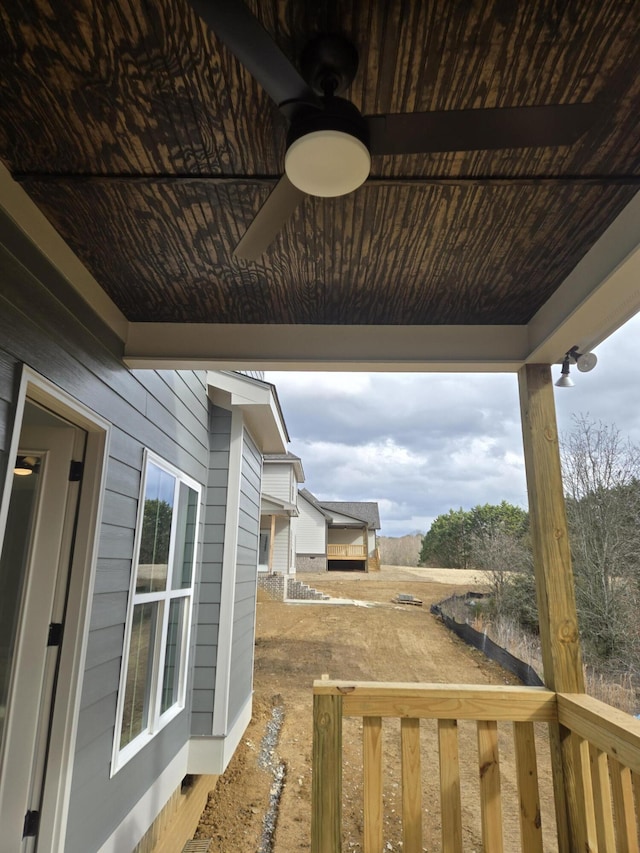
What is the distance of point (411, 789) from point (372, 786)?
0.15 m

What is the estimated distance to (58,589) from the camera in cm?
230

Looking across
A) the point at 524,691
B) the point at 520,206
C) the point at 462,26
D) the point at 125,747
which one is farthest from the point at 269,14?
the point at 125,747

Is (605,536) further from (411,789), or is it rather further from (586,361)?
(411,789)

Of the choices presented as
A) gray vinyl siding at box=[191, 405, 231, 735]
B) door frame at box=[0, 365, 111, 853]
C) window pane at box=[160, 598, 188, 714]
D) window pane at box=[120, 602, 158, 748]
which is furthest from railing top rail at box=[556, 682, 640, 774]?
gray vinyl siding at box=[191, 405, 231, 735]

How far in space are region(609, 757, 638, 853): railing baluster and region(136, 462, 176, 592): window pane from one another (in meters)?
2.35

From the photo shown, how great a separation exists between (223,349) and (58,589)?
1337 millimetres

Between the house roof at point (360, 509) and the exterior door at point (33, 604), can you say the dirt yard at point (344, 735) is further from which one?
the house roof at point (360, 509)

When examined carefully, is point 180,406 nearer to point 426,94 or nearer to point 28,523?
point 28,523

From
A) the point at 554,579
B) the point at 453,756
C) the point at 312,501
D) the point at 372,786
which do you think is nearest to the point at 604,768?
the point at 453,756

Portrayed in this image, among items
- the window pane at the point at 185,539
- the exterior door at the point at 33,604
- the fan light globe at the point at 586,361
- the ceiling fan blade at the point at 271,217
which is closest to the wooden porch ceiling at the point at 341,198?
the fan light globe at the point at 586,361

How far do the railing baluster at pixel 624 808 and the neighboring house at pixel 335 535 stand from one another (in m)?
19.6

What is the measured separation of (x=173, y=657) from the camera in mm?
3598

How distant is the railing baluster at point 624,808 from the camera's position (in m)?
1.64

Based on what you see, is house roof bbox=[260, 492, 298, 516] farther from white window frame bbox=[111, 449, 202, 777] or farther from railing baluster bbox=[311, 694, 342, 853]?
railing baluster bbox=[311, 694, 342, 853]
